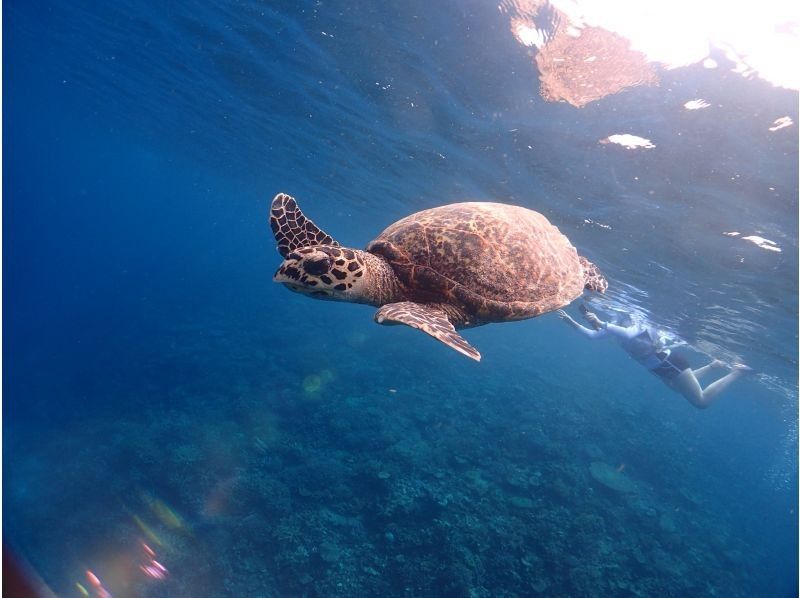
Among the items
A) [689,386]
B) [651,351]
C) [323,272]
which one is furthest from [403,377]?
[323,272]

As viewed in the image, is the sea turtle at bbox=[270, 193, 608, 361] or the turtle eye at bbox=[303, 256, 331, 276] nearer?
the turtle eye at bbox=[303, 256, 331, 276]

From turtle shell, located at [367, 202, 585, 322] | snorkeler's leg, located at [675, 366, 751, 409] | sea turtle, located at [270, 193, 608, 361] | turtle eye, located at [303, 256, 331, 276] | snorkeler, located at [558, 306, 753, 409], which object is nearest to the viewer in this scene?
turtle eye, located at [303, 256, 331, 276]

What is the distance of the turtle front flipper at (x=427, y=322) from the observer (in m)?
4.38

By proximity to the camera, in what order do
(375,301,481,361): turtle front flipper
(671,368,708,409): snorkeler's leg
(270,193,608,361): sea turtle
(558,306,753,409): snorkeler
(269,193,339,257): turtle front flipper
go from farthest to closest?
(671,368,708,409): snorkeler's leg, (558,306,753,409): snorkeler, (269,193,339,257): turtle front flipper, (270,193,608,361): sea turtle, (375,301,481,361): turtle front flipper

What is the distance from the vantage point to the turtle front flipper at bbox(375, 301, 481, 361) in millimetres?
4383

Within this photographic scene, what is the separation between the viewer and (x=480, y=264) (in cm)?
579

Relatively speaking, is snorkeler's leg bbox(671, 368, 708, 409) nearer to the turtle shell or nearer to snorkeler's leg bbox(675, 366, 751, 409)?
snorkeler's leg bbox(675, 366, 751, 409)

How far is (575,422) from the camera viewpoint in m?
20.8

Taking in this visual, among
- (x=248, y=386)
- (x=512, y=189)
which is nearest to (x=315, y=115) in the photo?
(x=512, y=189)

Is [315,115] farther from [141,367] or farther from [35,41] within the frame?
[35,41]

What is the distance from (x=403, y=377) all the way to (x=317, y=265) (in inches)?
669

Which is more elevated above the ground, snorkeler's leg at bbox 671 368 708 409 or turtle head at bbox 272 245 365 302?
snorkeler's leg at bbox 671 368 708 409

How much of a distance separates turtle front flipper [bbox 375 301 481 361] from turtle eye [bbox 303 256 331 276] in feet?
3.11

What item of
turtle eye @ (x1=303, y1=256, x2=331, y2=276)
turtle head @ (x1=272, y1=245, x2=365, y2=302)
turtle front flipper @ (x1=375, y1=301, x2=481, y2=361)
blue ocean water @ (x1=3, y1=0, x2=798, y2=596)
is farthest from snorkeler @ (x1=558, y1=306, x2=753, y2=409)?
turtle eye @ (x1=303, y1=256, x2=331, y2=276)
